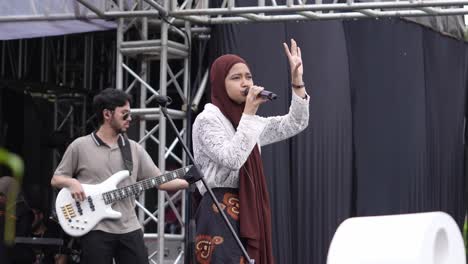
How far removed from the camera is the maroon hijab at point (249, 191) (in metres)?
4.03

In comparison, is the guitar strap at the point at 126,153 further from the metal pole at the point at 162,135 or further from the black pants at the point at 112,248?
the metal pole at the point at 162,135

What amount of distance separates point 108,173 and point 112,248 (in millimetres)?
412

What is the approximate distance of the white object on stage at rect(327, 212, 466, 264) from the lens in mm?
2369

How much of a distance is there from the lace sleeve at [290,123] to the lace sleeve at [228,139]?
27cm

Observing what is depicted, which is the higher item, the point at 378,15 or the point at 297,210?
the point at 378,15

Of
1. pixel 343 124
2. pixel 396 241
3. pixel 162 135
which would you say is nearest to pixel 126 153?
pixel 162 135

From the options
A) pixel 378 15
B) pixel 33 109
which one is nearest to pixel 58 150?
pixel 33 109

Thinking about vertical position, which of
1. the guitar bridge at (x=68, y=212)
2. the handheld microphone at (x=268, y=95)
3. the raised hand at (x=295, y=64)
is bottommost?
the guitar bridge at (x=68, y=212)

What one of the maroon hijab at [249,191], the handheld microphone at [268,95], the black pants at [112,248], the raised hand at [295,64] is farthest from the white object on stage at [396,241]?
the black pants at [112,248]

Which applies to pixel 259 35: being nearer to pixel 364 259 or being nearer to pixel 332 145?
pixel 332 145

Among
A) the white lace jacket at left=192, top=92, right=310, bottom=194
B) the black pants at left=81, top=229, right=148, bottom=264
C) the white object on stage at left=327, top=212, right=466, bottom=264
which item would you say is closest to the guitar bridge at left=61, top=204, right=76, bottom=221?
the black pants at left=81, top=229, right=148, bottom=264

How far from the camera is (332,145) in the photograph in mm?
7355

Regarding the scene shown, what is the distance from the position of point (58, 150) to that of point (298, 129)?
19.6 feet

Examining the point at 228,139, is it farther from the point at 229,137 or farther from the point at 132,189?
the point at 132,189
